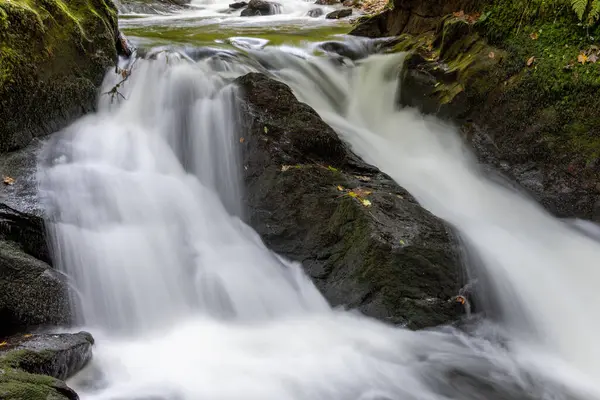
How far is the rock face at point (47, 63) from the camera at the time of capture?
14.0 ft

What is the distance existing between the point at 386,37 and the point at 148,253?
687cm

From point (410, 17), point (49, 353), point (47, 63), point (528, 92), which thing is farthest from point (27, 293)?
point (410, 17)

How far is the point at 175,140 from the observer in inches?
213

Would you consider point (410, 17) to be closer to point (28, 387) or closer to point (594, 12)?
point (594, 12)

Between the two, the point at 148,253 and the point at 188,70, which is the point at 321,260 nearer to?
the point at 148,253

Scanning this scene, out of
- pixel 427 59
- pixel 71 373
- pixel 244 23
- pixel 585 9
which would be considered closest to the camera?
pixel 71 373

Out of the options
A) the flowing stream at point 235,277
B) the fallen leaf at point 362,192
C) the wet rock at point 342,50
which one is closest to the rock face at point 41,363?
the flowing stream at point 235,277

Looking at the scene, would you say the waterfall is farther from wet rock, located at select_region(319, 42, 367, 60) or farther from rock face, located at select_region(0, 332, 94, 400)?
wet rock, located at select_region(319, 42, 367, 60)

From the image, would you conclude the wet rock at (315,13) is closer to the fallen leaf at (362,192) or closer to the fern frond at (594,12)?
the fern frond at (594,12)

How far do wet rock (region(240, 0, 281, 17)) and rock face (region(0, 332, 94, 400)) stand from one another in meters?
14.5

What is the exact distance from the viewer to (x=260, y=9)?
50.5ft

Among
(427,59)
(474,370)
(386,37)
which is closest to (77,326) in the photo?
(474,370)

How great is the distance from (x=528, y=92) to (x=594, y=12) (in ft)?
3.38

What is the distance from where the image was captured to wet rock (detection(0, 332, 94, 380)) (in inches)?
100
